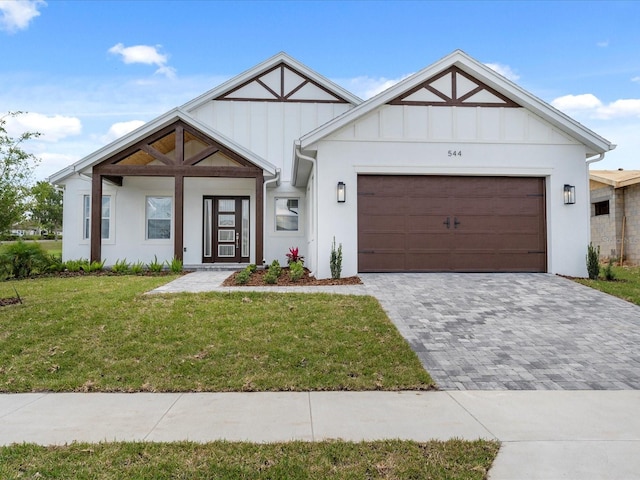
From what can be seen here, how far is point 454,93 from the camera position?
34.3ft

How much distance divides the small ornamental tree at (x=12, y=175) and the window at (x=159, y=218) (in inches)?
222

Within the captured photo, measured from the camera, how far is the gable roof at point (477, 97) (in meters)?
9.95

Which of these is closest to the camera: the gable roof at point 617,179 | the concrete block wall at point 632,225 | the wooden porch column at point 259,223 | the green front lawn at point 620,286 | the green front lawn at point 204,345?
the green front lawn at point 204,345

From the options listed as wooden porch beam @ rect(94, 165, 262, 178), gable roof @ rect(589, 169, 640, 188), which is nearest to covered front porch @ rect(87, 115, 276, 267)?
wooden porch beam @ rect(94, 165, 262, 178)

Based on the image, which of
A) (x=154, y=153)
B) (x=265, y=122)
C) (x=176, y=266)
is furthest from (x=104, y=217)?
(x=265, y=122)

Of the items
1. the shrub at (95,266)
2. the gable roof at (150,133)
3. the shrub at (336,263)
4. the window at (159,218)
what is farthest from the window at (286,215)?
the shrub at (95,266)

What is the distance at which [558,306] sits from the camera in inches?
296

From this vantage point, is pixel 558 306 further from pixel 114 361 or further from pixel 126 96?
pixel 126 96

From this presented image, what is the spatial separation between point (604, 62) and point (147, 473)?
64.4 feet

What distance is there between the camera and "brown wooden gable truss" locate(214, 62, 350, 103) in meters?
15.4

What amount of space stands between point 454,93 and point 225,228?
27.4 ft

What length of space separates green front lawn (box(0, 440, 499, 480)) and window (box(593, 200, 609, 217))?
18.9 meters

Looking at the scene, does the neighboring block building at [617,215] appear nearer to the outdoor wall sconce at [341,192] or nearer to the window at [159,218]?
the outdoor wall sconce at [341,192]

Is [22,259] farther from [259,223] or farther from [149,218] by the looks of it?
[259,223]
